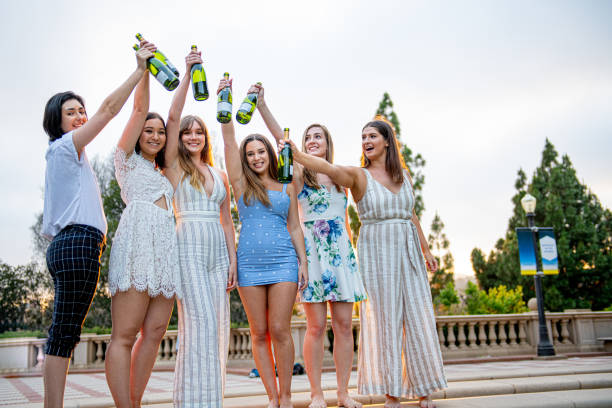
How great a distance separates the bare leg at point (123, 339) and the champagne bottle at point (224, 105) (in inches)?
48.6

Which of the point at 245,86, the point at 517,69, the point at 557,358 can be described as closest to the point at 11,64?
the point at 245,86

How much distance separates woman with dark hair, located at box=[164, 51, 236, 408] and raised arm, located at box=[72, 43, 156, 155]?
401mm

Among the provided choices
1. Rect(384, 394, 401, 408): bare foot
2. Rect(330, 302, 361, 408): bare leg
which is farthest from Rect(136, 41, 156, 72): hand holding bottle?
Rect(384, 394, 401, 408): bare foot

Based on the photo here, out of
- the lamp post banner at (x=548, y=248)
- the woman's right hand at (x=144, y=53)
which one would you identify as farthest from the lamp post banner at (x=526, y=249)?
the woman's right hand at (x=144, y=53)

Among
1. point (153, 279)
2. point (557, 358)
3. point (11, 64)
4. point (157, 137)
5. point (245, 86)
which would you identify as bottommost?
point (557, 358)

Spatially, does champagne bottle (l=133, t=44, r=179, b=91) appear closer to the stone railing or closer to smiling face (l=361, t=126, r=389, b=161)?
smiling face (l=361, t=126, r=389, b=161)

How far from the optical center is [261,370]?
10.5 feet

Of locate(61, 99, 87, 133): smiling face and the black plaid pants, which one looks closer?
the black plaid pants

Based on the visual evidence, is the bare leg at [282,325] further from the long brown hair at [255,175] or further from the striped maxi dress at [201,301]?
the long brown hair at [255,175]

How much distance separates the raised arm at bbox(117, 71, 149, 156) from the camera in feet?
9.64

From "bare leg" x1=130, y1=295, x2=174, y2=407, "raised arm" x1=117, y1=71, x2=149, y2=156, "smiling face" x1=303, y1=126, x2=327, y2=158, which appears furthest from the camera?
"smiling face" x1=303, y1=126, x2=327, y2=158

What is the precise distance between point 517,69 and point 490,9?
128 cm

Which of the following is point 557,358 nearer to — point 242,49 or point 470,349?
point 470,349

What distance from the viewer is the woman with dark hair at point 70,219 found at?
2.43 m
